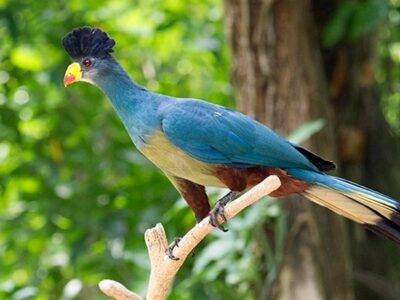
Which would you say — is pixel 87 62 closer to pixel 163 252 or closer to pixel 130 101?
pixel 130 101

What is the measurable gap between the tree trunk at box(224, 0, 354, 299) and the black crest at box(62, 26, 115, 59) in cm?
135

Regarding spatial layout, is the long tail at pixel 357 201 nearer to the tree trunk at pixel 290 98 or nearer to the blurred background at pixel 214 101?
the blurred background at pixel 214 101

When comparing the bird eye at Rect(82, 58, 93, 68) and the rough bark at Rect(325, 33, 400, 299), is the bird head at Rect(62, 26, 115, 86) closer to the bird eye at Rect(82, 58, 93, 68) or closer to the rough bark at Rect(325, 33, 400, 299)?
the bird eye at Rect(82, 58, 93, 68)

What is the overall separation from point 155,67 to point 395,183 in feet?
4.56

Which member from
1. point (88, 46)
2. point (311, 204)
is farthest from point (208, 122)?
point (311, 204)

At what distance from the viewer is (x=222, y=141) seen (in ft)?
7.82

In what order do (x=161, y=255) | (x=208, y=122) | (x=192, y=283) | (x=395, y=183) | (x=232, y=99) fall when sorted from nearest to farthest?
1. (x=161, y=255)
2. (x=208, y=122)
3. (x=192, y=283)
4. (x=232, y=99)
5. (x=395, y=183)

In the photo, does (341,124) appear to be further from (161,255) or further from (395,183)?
(161,255)

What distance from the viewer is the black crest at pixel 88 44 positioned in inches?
95.9

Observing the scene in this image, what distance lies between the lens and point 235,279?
371 cm

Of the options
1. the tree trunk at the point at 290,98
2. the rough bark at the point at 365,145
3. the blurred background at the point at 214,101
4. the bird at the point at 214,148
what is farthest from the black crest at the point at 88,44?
the rough bark at the point at 365,145

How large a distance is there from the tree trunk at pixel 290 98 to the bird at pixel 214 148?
123 centimetres

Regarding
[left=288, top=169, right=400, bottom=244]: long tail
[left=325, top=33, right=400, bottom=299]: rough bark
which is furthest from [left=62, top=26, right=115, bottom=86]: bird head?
[left=325, top=33, right=400, bottom=299]: rough bark

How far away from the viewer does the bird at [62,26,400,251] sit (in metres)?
2.33
